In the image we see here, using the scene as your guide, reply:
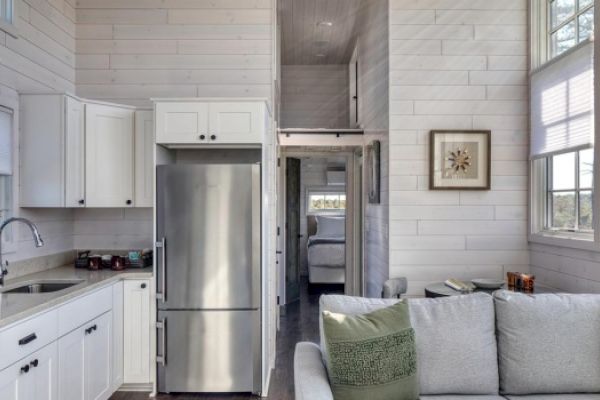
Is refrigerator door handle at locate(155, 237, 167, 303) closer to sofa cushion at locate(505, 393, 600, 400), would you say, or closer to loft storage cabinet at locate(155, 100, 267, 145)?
loft storage cabinet at locate(155, 100, 267, 145)

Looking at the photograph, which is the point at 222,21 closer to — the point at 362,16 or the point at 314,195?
the point at 362,16

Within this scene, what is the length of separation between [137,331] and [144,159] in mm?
1317

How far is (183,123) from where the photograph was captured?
3.12 m

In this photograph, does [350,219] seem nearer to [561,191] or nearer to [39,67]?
[561,191]

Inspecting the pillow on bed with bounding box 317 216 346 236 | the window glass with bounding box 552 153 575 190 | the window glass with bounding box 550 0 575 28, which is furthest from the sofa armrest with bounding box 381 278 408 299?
the pillow on bed with bounding box 317 216 346 236

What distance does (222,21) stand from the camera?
3.63 m

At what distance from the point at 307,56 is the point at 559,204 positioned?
13.4 ft

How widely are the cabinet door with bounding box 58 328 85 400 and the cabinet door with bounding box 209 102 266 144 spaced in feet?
5.14

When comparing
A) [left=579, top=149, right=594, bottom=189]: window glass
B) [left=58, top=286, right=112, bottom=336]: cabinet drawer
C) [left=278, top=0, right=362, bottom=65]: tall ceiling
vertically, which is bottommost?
[left=58, top=286, right=112, bottom=336]: cabinet drawer

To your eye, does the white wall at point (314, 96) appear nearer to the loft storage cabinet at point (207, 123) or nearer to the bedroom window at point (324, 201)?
the bedroom window at point (324, 201)

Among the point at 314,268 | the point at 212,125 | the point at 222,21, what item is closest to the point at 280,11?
the point at 222,21

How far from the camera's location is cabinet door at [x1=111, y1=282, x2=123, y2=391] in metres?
3.03

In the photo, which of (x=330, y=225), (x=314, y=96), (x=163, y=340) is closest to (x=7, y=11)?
(x=163, y=340)

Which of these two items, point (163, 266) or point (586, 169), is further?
point (163, 266)
